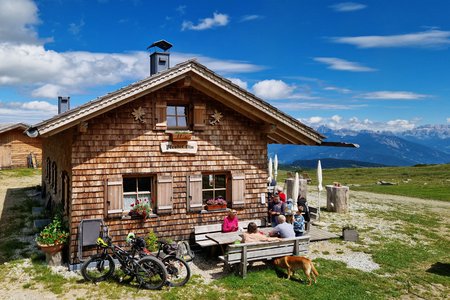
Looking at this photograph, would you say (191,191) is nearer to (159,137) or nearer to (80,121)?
(159,137)

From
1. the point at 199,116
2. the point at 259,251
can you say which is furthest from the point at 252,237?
the point at 199,116

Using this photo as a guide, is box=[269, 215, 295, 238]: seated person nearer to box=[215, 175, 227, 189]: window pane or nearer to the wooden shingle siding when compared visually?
the wooden shingle siding

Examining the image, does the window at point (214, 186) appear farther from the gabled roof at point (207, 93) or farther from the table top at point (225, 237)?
the gabled roof at point (207, 93)

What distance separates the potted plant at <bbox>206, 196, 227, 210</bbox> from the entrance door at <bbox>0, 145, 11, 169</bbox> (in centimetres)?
3303

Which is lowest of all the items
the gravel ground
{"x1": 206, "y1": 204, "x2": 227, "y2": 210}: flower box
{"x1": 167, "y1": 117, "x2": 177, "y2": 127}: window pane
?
the gravel ground

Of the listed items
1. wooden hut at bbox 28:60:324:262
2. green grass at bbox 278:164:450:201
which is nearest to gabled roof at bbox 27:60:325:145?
wooden hut at bbox 28:60:324:262

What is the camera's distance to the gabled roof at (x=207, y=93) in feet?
32.7

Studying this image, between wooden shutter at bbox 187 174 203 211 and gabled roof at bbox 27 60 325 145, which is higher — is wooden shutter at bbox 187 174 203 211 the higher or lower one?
the lower one

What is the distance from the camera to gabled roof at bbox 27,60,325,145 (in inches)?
393

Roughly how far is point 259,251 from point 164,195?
3.56 meters

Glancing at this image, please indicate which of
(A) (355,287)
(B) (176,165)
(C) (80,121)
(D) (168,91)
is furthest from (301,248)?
(C) (80,121)

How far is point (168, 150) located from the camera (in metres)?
11.8

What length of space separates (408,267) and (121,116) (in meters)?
9.97

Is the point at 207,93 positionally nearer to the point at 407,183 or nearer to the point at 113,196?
the point at 113,196
